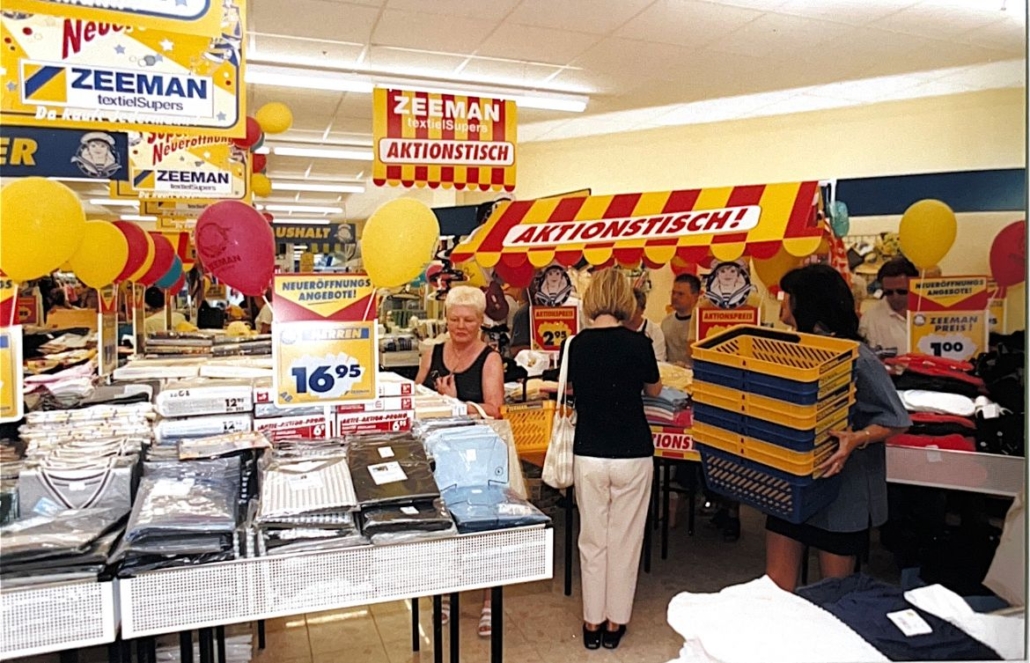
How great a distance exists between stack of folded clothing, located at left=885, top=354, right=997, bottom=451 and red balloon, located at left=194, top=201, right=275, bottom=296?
2784mm

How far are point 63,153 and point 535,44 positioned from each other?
3541 millimetres

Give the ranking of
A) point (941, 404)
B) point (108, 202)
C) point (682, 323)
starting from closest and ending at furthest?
1. point (941, 404)
2. point (682, 323)
3. point (108, 202)

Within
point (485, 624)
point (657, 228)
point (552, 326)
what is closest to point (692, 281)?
point (552, 326)

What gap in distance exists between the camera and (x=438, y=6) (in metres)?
5.02

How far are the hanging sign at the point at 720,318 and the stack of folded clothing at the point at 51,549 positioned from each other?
14.1ft

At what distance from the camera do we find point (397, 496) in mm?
1950

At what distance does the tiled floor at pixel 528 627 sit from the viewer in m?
3.31

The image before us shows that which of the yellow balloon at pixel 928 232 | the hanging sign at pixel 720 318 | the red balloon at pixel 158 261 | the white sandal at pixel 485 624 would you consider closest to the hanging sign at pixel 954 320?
the yellow balloon at pixel 928 232

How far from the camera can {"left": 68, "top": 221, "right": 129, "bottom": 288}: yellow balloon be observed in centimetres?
297

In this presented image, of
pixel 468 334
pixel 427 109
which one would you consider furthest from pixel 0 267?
pixel 427 109

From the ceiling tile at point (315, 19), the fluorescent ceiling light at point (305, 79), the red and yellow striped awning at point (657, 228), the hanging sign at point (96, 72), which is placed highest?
the ceiling tile at point (315, 19)

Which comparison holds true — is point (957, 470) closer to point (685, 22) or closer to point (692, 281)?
point (692, 281)

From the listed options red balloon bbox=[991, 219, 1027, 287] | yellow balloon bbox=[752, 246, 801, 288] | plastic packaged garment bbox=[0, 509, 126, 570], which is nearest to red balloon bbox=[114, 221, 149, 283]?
plastic packaged garment bbox=[0, 509, 126, 570]

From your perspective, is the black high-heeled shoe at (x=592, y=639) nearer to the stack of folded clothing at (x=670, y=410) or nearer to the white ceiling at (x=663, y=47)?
the stack of folded clothing at (x=670, y=410)
